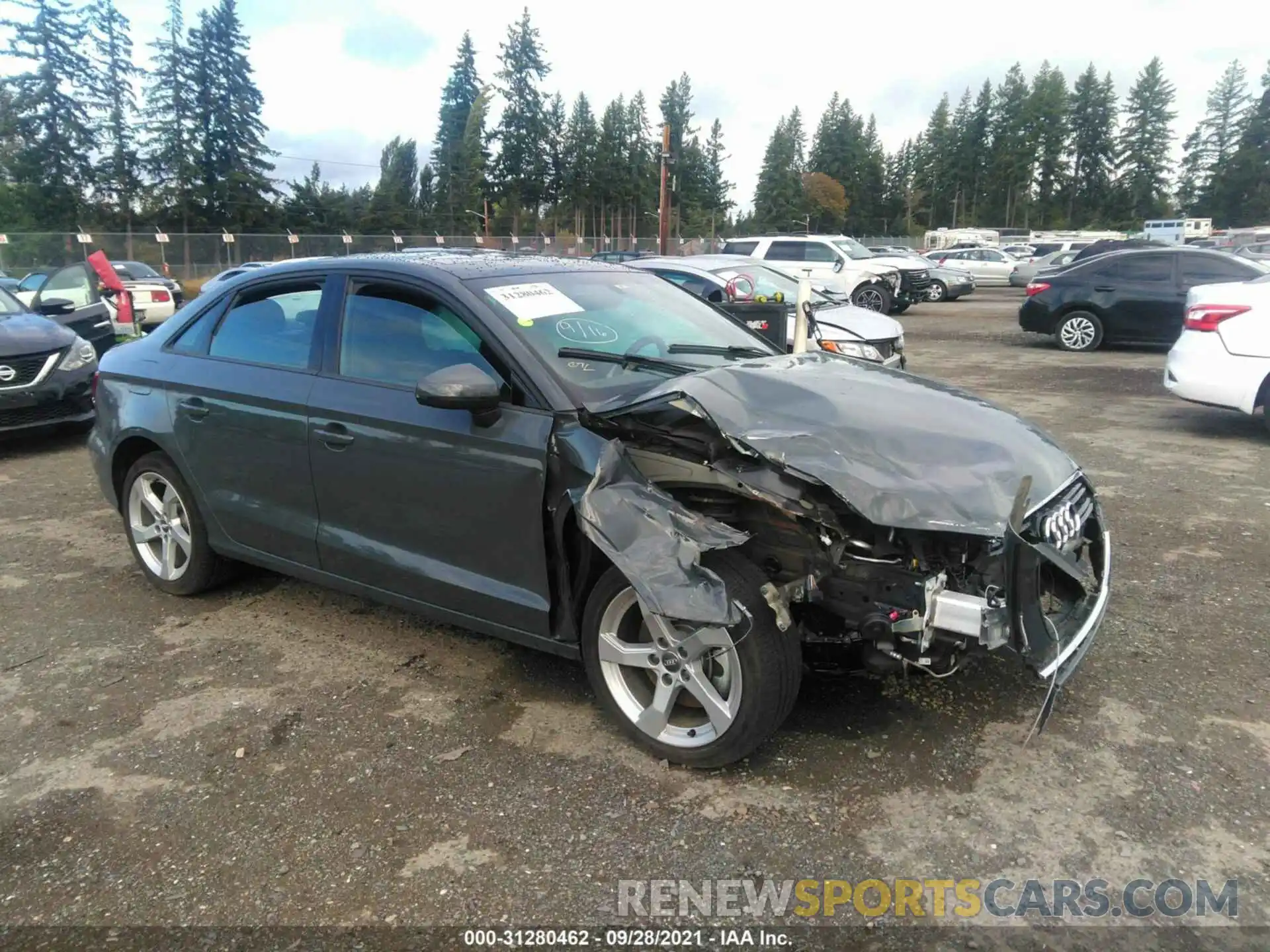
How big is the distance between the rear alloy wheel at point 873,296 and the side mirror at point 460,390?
1723 centimetres

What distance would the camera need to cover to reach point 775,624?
2730 millimetres

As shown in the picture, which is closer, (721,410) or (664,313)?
(721,410)

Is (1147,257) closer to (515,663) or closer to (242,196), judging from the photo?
(515,663)

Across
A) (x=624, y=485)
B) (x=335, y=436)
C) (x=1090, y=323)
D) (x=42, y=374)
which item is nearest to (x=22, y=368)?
(x=42, y=374)

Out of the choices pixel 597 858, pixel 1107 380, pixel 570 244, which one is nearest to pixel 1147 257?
pixel 1107 380

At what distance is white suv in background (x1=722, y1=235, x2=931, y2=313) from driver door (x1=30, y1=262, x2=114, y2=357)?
12.1 m

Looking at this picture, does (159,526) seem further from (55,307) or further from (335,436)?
(55,307)

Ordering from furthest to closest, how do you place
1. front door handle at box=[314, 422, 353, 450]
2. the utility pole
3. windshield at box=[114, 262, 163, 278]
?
the utility pole → windshield at box=[114, 262, 163, 278] → front door handle at box=[314, 422, 353, 450]

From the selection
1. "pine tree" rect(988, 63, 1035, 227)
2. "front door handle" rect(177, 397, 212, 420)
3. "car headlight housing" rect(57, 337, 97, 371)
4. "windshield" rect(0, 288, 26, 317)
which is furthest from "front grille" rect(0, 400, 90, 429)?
"pine tree" rect(988, 63, 1035, 227)

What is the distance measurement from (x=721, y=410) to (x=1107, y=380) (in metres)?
10.2

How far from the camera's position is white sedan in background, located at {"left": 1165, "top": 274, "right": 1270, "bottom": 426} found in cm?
744

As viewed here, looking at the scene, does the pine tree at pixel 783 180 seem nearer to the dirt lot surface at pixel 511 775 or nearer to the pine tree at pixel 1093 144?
the pine tree at pixel 1093 144

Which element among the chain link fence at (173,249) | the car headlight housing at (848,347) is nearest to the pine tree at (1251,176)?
A: the chain link fence at (173,249)

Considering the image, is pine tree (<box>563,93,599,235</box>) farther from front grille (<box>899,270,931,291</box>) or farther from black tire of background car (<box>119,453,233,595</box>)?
black tire of background car (<box>119,453,233,595</box>)
